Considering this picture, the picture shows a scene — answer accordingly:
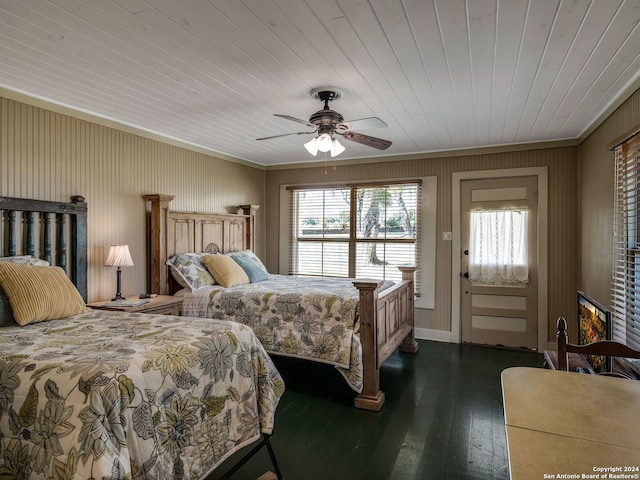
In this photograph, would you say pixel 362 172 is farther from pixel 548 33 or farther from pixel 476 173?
pixel 548 33

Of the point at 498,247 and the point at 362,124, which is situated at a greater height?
the point at 362,124

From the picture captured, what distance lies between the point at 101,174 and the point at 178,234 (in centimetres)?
98

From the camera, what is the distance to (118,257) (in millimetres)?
3342

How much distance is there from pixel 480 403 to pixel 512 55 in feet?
8.26

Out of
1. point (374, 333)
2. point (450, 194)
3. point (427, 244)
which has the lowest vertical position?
point (374, 333)

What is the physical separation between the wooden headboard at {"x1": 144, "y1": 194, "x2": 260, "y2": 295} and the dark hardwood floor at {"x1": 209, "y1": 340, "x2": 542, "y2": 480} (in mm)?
1541

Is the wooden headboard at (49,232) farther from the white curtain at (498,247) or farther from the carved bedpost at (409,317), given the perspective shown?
the white curtain at (498,247)

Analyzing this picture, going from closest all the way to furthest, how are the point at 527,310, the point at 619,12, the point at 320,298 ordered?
1. the point at 619,12
2. the point at 320,298
3. the point at 527,310

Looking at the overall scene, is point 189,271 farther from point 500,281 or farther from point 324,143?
point 500,281

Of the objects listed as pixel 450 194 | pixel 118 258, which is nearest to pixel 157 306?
pixel 118 258

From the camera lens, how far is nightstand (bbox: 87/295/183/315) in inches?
122

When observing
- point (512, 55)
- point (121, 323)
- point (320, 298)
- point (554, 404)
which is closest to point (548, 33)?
point (512, 55)

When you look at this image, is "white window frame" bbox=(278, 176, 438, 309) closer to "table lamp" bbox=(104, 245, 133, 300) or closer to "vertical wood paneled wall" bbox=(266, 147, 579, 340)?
"vertical wood paneled wall" bbox=(266, 147, 579, 340)

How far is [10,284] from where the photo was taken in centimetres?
222
